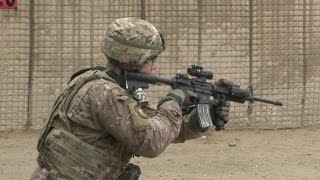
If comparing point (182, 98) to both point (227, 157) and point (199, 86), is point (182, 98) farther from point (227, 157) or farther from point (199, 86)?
point (227, 157)

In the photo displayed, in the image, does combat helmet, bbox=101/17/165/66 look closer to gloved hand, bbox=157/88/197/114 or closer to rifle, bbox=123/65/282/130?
rifle, bbox=123/65/282/130

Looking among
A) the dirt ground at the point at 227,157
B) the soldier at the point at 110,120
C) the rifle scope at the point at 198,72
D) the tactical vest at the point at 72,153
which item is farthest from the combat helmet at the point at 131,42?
the dirt ground at the point at 227,157

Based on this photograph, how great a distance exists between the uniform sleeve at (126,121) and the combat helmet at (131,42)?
171 millimetres

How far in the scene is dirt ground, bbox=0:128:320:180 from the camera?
623 centimetres

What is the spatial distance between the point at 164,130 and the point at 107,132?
0.25 metres

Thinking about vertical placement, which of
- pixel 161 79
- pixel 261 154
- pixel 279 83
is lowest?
pixel 261 154

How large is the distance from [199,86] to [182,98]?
180mm

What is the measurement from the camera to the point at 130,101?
2879 millimetres

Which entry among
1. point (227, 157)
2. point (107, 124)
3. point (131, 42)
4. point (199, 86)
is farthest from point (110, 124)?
point (227, 157)

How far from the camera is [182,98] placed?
122 inches

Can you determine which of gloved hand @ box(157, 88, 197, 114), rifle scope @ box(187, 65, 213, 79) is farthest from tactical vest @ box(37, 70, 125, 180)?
rifle scope @ box(187, 65, 213, 79)

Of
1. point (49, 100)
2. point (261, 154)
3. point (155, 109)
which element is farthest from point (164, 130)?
point (49, 100)

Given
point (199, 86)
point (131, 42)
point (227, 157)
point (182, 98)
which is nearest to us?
point (131, 42)

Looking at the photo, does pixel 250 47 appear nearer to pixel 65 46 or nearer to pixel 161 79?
pixel 65 46
